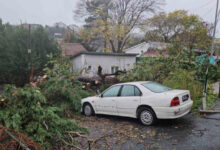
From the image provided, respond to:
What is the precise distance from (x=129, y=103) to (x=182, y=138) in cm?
206

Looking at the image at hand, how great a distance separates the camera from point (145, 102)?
572cm

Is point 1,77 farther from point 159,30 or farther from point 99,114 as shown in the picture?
point 159,30

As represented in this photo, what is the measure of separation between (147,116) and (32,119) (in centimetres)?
393

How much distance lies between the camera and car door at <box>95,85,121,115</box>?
21.7ft

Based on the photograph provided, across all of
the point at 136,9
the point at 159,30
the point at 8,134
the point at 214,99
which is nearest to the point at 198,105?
the point at 214,99

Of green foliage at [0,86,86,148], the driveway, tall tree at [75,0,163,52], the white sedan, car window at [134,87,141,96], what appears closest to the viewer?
green foliage at [0,86,86,148]

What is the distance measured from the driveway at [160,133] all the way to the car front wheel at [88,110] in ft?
2.26

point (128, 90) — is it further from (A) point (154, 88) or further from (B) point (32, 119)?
(B) point (32, 119)

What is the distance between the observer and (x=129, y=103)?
612 cm

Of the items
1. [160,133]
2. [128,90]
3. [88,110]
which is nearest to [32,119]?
[160,133]

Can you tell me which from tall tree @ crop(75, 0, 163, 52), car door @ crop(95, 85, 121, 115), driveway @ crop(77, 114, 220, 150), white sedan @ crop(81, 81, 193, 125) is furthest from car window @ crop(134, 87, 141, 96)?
tall tree @ crop(75, 0, 163, 52)

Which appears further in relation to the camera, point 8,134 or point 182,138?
point 182,138

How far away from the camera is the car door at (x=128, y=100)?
600cm

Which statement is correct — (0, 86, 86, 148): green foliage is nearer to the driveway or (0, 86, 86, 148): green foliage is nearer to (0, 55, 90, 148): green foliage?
(0, 55, 90, 148): green foliage
